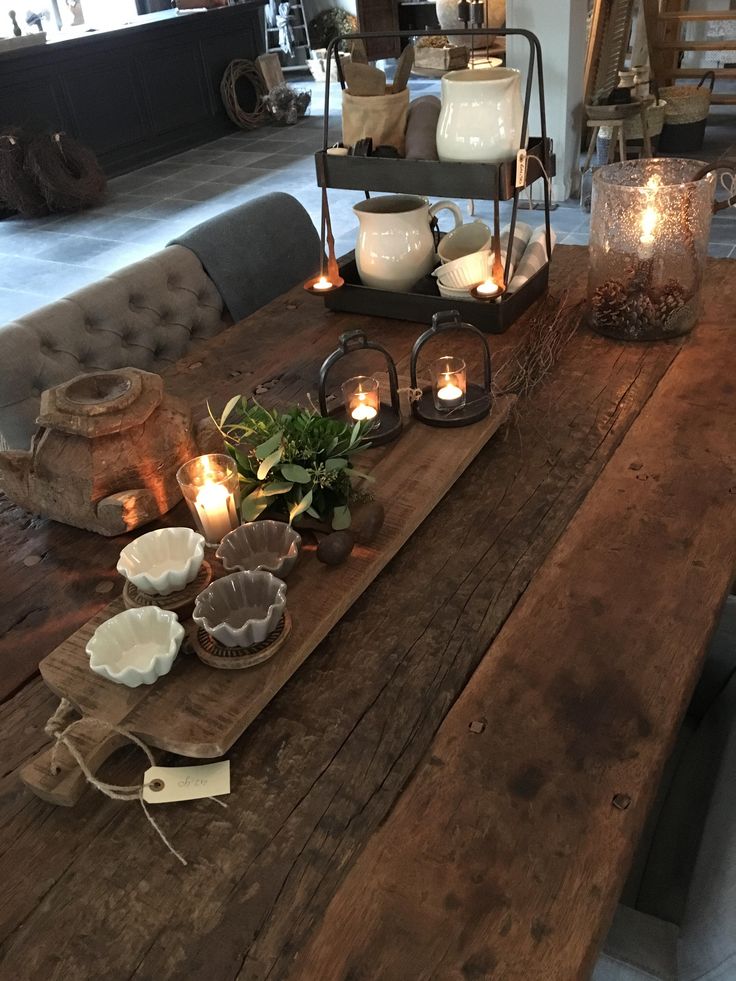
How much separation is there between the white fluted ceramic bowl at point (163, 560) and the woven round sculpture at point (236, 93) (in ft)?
21.9

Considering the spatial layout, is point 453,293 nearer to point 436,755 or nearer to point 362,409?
point 362,409

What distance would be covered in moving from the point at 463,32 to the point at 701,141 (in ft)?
14.2

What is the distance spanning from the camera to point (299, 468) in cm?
102

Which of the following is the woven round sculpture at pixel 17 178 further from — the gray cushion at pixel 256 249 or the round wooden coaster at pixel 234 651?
the round wooden coaster at pixel 234 651

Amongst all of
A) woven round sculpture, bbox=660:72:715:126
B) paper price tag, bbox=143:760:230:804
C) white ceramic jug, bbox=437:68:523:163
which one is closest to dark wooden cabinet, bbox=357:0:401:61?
woven round sculpture, bbox=660:72:715:126

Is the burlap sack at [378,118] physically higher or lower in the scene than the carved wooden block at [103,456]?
higher

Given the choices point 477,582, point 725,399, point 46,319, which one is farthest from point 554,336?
point 46,319

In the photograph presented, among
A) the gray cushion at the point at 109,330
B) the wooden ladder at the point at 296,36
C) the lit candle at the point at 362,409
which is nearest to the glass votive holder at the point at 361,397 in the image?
the lit candle at the point at 362,409

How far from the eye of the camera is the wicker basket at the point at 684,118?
4781 millimetres

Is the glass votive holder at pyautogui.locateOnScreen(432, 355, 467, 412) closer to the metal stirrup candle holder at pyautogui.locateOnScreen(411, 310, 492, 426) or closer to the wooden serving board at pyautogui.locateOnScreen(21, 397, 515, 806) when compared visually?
the metal stirrup candle holder at pyautogui.locateOnScreen(411, 310, 492, 426)

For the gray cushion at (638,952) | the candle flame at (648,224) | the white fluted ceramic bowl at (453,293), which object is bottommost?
the gray cushion at (638,952)

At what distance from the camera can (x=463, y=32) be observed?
4.44ft

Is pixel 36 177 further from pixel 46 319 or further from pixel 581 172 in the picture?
pixel 46 319

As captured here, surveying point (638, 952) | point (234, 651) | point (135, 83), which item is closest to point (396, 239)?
point (234, 651)
